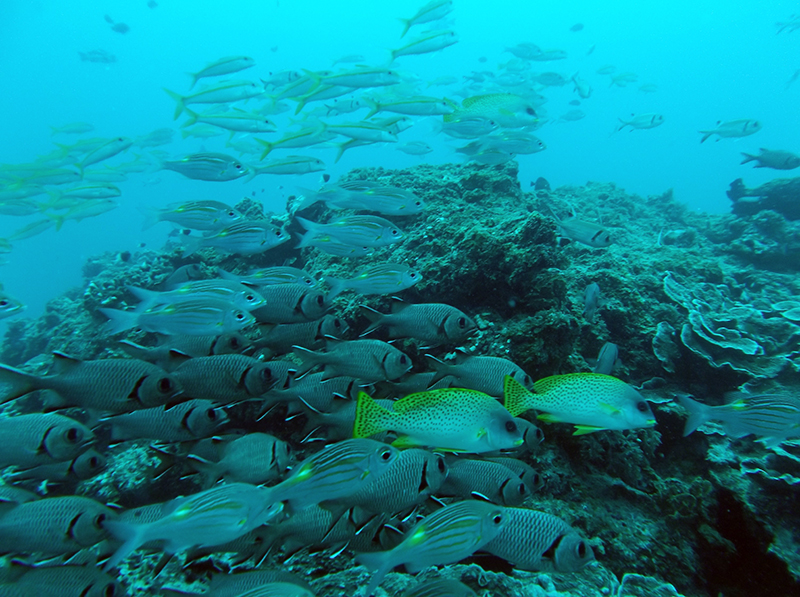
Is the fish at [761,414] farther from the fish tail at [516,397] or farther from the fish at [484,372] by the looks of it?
the fish tail at [516,397]

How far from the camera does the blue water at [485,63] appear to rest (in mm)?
121750

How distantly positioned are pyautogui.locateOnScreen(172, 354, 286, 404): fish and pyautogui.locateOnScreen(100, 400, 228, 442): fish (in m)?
0.11

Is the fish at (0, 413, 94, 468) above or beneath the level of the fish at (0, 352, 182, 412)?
beneath

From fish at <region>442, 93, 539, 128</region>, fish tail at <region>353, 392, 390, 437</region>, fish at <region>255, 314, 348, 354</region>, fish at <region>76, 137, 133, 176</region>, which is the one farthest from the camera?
fish at <region>76, 137, 133, 176</region>

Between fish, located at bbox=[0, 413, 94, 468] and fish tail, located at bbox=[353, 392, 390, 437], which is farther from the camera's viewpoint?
fish, located at bbox=[0, 413, 94, 468]

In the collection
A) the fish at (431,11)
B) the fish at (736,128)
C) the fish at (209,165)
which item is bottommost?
the fish at (209,165)

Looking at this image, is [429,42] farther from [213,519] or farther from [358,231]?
[213,519]

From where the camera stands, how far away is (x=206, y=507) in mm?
1980

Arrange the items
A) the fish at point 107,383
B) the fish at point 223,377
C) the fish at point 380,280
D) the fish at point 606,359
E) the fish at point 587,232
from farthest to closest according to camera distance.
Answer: the fish at point 587,232
the fish at point 606,359
the fish at point 380,280
the fish at point 223,377
the fish at point 107,383

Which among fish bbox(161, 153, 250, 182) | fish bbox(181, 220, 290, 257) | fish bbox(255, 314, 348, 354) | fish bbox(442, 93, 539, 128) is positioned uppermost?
fish bbox(442, 93, 539, 128)

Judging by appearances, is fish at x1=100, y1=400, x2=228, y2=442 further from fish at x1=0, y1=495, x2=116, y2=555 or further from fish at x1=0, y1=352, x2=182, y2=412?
fish at x1=0, y1=495, x2=116, y2=555

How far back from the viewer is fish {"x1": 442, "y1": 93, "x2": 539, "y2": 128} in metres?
7.27

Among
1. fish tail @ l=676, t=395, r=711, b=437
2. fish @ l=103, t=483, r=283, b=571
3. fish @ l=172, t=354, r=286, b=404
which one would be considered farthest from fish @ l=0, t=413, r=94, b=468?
fish tail @ l=676, t=395, r=711, b=437

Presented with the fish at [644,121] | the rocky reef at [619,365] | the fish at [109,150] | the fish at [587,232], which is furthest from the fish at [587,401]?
the fish at [644,121]
